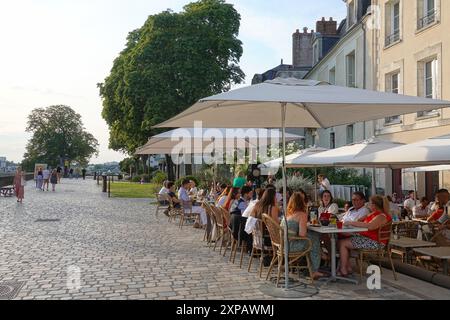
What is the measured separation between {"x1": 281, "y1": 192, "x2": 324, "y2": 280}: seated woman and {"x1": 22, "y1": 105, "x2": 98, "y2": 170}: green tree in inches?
3198

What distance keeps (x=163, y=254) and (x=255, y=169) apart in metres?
14.7

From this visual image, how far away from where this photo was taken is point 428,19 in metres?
17.5

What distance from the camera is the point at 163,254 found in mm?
8883

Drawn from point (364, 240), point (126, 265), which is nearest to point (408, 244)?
point (364, 240)

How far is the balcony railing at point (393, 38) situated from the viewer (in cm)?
1973

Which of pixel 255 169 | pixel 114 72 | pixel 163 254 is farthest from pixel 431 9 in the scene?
pixel 114 72

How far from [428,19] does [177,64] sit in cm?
1731

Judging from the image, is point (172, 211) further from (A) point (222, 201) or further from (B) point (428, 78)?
(B) point (428, 78)

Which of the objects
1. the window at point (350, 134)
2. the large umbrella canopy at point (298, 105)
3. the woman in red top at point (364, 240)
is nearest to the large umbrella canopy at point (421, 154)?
the large umbrella canopy at point (298, 105)

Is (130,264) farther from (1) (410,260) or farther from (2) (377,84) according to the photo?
(2) (377,84)

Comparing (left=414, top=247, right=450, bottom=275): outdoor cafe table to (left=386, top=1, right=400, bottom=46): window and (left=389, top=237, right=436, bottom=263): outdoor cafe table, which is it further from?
(left=386, top=1, right=400, bottom=46): window

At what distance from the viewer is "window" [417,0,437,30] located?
17156mm

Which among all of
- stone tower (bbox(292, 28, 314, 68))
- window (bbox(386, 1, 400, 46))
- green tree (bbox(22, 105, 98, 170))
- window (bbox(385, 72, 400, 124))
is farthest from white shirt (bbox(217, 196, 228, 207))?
green tree (bbox(22, 105, 98, 170))

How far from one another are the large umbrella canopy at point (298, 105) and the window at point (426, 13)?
10.6 meters
